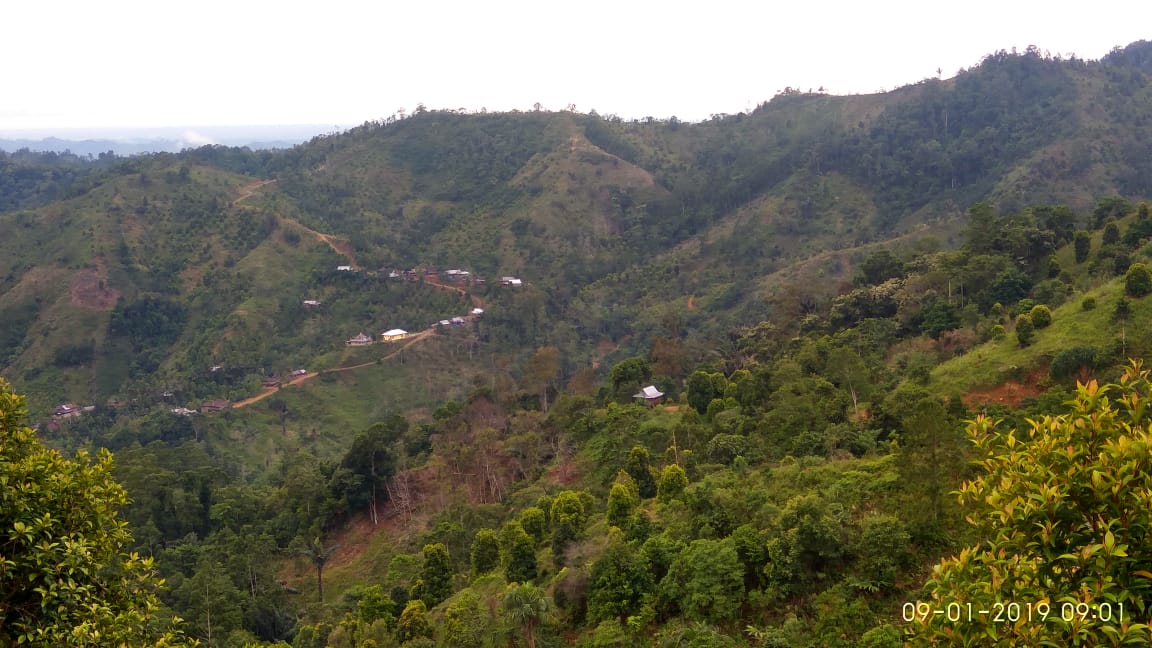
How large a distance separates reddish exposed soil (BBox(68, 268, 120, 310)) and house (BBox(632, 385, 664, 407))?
160 ft

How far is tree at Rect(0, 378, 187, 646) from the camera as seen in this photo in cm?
510

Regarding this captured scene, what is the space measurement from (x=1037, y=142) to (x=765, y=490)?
74.5 m

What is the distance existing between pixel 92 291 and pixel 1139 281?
68.6 metres

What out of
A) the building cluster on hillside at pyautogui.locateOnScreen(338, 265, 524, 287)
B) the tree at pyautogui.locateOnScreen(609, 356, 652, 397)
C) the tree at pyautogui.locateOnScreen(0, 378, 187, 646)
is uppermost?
the tree at pyautogui.locateOnScreen(0, 378, 187, 646)

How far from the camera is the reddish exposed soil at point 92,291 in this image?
189 feet

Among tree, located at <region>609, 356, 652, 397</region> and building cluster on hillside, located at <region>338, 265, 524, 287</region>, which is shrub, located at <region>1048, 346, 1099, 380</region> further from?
building cluster on hillside, located at <region>338, 265, 524, 287</region>

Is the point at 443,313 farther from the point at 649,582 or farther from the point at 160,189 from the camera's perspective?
the point at 649,582

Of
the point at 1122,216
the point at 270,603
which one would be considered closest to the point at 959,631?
the point at 270,603

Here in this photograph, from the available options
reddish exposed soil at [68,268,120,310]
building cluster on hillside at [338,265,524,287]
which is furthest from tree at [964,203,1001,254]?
reddish exposed soil at [68,268,120,310]

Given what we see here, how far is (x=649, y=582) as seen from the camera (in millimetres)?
13727

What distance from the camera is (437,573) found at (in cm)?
2064

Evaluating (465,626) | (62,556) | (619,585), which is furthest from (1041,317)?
(62,556)

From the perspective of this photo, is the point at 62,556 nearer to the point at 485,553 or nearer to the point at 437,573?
the point at 485,553

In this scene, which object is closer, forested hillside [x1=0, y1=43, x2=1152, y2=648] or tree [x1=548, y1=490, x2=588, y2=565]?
forested hillside [x1=0, y1=43, x2=1152, y2=648]
